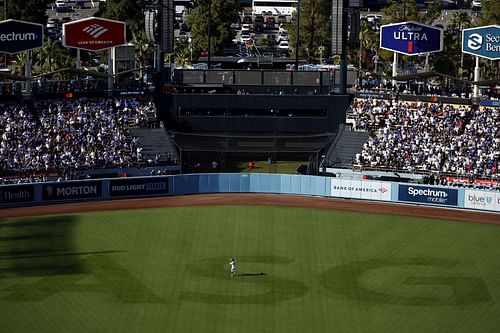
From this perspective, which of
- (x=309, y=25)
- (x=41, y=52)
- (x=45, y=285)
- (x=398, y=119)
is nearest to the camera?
(x=45, y=285)

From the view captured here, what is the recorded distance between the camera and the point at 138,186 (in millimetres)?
74750

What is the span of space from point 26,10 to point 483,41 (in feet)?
219

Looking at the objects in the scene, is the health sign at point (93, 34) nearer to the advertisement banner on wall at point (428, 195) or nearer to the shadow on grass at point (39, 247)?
the shadow on grass at point (39, 247)

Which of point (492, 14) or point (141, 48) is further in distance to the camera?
point (141, 48)

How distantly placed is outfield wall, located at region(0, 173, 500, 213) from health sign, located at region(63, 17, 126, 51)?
1840 centimetres

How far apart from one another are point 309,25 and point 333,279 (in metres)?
77.2

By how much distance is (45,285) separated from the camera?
53.0 meters

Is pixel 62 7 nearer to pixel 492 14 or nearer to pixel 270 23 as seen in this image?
pixel 270 23

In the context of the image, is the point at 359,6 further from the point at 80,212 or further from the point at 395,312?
the point at 395,312

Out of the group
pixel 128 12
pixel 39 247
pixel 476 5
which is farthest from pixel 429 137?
pixel 476 5

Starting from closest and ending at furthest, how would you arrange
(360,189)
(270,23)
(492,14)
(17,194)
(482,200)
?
1. (17,194)
2. (482,200)
3. (360,189)
4. (492,14)
5. (270,23)

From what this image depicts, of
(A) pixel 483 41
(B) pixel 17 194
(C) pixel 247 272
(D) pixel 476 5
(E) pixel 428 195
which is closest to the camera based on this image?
(C) pixel 247 272

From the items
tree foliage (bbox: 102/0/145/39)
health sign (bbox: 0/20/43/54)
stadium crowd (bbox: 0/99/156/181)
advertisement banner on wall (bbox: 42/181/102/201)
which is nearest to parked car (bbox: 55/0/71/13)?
tree foliage (bbox: 102/0/145/39)

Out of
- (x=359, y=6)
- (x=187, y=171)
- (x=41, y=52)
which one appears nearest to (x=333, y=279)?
(x=187, y=171)
